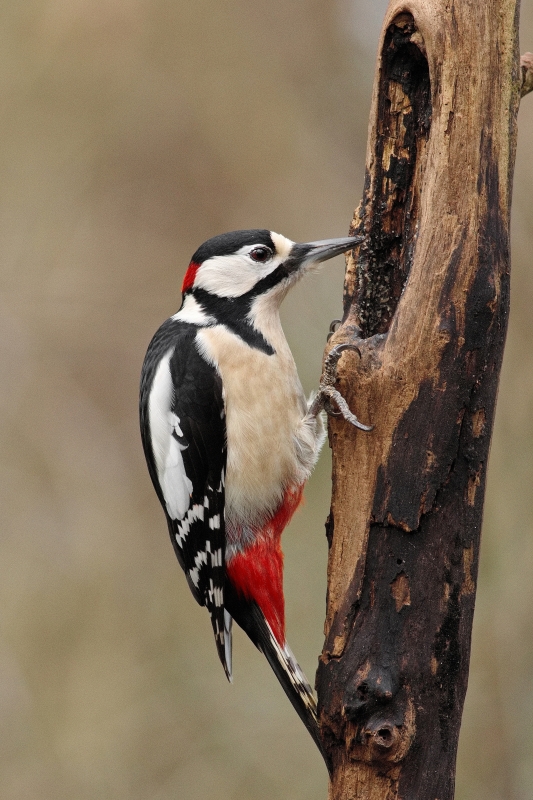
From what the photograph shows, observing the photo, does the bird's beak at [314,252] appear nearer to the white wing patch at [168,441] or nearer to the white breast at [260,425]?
the white breast at [260,425]

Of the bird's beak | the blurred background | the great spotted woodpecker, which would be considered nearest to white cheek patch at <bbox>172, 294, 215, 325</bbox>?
the great spotted woodpecker

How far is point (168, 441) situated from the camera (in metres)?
2.90

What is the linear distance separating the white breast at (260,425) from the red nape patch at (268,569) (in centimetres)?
5

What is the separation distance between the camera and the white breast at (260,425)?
2822 mm

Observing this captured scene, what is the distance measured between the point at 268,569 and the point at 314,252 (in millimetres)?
1074

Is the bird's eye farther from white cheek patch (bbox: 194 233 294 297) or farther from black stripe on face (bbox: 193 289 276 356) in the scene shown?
black stripe on face (bbox: 193 289 276 356)

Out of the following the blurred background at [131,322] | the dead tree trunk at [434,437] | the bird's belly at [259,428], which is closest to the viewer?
the dead tree trunk at [434,437]

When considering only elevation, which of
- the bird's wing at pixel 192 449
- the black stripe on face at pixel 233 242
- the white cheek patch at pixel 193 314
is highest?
the black stripe on face at pixel 233 242

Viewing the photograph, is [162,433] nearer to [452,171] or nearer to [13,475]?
[452,171]

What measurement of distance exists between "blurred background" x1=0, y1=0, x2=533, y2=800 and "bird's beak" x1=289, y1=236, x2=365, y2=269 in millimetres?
832

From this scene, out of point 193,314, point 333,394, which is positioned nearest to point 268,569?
point 333,394

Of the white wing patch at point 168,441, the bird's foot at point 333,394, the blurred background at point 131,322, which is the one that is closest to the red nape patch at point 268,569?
the white wing patch at point 168,441

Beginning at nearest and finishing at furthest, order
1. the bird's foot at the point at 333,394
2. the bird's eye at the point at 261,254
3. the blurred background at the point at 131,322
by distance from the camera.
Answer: the bird's foot at the point at 333,394 < the bird's eye at the point at 261,254 < the blurred background at the point at 131,322

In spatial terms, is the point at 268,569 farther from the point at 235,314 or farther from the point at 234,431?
the point at 235,314
